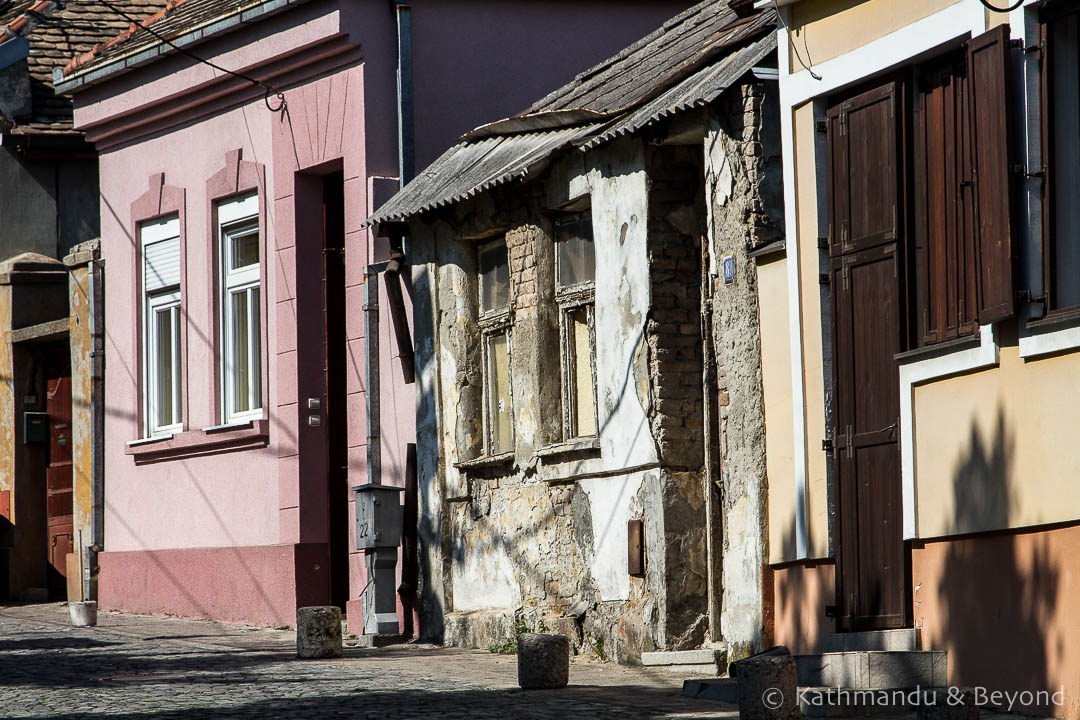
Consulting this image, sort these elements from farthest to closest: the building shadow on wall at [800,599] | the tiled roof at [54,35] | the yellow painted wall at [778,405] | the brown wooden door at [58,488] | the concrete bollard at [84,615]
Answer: the tiled roof at [54,35] → the brown wooden door at [58,488] → the concrete bollard at [84,615] → the yellow painted wall at [778,405] → the building shadow on wall at [800,599]

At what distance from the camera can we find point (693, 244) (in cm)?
1247

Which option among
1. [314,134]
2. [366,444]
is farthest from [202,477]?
[314,134]

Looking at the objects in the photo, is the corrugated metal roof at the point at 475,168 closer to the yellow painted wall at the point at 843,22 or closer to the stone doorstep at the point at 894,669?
the yellow painted wall at the point at 843,22

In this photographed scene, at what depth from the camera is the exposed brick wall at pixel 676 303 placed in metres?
12.2

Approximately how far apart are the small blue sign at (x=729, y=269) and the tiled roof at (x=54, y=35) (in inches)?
444

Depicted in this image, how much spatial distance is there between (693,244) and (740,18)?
5.90 feet

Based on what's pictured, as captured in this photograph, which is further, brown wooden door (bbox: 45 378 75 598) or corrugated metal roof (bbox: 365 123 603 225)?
brown wooden door (bbox: 45 378 75 598)

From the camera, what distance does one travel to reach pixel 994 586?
9.16 metres

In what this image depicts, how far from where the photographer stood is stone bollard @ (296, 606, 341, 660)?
13.1 metres

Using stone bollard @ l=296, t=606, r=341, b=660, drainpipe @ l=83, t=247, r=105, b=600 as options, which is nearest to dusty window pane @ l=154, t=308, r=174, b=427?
drainpipe @ l=83, t=247, r=105, b=600

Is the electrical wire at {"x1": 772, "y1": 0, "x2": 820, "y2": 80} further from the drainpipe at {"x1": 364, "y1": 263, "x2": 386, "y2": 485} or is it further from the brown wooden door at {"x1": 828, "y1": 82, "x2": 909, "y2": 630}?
the drainpipe at {"x1": 364, "y1": 263, "x2": 386, "y2": 485}

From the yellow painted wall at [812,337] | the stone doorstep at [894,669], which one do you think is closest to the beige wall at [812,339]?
the yellow painted wall at [812,337]

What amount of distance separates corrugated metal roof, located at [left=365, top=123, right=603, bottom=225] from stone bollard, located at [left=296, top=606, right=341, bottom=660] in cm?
322

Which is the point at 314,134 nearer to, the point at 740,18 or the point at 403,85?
the point at 403,85
